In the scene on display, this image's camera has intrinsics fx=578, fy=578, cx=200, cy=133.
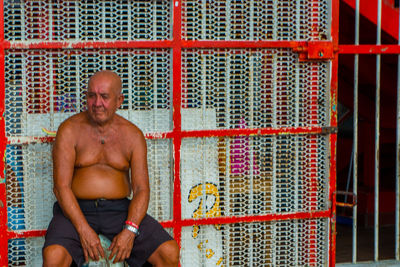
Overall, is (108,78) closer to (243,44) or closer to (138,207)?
(138,207)

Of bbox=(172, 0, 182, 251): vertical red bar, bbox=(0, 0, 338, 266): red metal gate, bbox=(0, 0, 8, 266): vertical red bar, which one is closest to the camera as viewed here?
bbox=(0, 0, 8, 266): vertical red bar

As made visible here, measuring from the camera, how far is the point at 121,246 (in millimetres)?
3385

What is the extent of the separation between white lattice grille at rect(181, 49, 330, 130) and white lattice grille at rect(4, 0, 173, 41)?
330mm

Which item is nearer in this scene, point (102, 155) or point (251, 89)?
point (102, 155)

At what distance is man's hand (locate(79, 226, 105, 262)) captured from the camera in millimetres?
3348

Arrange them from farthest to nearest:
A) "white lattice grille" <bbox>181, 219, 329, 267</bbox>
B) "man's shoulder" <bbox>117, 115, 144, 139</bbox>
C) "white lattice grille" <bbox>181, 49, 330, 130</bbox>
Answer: "white lattice grille" <bbox>181, 219, 329, 267</bbox>
"white lattice grille" <bbox>181, 49, 330, 130</bbox>
"man's shoulder" <bbox>117, 115, 144, 139</bbox>

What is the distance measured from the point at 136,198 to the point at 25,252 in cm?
96

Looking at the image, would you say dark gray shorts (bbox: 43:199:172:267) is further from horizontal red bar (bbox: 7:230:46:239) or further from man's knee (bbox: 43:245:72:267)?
horizontal red bar (bbox: 7:230:46:239)

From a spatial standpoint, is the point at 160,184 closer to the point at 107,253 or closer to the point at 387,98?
the point at 107,253

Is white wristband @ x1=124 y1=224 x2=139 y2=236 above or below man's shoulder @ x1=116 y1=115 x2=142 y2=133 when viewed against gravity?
below

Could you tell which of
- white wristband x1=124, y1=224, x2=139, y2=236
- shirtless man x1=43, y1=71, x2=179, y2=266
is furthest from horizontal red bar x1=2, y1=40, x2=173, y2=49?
white wristband x1=124, y1=224, x2=139, y2=236

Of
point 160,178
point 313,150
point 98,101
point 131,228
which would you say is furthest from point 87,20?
point 313,150

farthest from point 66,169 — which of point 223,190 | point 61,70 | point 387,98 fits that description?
point 387,98

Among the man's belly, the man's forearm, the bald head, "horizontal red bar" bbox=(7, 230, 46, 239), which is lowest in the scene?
"horizontal red bar" bbox=(7, 230, 46, 239)
